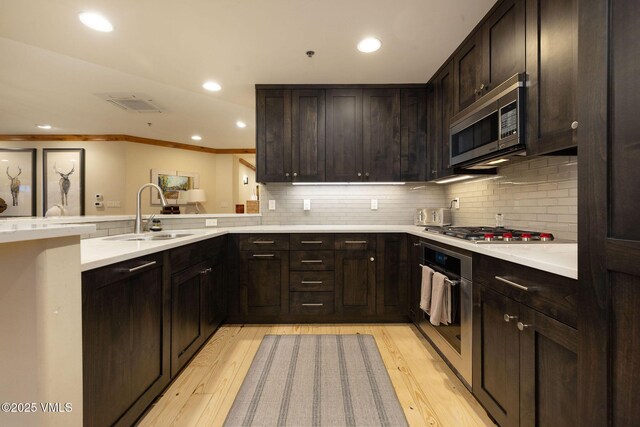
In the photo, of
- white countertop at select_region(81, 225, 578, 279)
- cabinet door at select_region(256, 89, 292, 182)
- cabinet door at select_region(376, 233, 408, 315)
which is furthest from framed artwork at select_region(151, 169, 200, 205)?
cabinet door at select_region(376, 233, 408, 315)

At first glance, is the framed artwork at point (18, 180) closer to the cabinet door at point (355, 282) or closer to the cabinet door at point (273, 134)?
the cabinet door at point (273, 134)

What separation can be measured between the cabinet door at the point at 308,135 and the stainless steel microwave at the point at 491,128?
1.24m

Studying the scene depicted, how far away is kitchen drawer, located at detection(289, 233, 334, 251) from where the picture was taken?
8.39 ft

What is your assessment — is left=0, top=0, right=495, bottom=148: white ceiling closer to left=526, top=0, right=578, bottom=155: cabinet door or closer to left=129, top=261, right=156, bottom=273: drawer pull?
left=526, top=0, right=578, bottom=155: cabinet door

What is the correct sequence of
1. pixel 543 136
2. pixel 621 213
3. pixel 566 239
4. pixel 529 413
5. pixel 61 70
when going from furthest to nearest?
pixel 61 70
pixel 566 239
pixel 543 136
pixel 529 413
pixel 621 213

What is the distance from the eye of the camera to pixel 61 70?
2668 mm

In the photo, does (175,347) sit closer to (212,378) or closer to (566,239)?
(212,378)

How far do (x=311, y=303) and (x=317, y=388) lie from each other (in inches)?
36.6

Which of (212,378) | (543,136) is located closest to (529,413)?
(543,136)

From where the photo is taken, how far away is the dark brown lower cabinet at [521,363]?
36.3 inches

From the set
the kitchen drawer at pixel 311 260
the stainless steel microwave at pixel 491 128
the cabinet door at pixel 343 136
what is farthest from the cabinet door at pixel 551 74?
the kitchen drawer at pixel 311 260

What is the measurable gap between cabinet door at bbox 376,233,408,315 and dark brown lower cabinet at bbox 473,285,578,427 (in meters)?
1.07

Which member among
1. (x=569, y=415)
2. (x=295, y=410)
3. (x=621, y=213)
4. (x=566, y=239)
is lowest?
(x=295, y=410)

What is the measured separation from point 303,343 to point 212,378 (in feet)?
2.37
